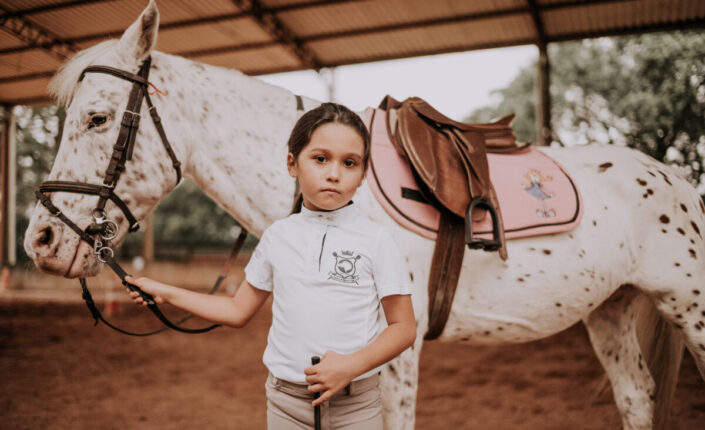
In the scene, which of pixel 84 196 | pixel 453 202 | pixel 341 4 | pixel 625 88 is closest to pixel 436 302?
pixel 453 202

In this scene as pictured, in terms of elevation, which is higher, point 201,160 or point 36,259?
point 201,160

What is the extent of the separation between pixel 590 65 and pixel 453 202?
531 inches

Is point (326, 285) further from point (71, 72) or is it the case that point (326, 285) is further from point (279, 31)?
point (279, 31)

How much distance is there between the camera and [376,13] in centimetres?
723

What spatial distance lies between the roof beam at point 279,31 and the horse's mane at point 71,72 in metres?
6.16

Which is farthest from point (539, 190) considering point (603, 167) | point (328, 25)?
point (328, 25)

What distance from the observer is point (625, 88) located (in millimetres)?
9875

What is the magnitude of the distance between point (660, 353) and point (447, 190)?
167 cm

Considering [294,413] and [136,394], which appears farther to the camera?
[136,394]

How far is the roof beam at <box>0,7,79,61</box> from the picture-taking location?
5200 mm

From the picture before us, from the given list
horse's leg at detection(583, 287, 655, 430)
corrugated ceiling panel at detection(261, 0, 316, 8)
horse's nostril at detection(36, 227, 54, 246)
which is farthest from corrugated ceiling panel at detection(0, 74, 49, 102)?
horse's leg at detection(583, 287, 655, 430)

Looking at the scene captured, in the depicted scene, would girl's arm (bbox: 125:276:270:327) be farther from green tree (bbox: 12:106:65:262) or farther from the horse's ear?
green tree (bbox: 12:106:65:262)

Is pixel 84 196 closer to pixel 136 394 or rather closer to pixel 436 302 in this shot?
pixel 436 302

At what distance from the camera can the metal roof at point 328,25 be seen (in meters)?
6.47
